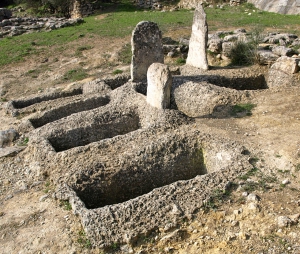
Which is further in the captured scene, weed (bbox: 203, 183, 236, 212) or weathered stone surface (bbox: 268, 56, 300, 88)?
weathered stone surface (bbox: 268, 56, 300, 88)

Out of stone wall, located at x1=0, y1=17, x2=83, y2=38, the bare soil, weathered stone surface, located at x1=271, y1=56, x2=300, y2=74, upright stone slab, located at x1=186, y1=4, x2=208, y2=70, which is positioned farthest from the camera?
stone wall, located at x1=0, y1=17, x2=83, y2=38

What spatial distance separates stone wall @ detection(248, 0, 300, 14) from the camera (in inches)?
960

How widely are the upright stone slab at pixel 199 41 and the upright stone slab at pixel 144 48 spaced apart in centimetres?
180

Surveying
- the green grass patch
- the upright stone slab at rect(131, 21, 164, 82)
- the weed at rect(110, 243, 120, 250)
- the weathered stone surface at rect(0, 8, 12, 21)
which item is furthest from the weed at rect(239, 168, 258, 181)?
the weathered stone surface at rect(0, 8, 12, 21)

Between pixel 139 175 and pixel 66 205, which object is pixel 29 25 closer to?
pixel 139 175

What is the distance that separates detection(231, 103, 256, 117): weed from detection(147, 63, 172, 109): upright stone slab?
206cm

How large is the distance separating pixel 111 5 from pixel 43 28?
718 cm

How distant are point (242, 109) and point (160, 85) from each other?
265cm

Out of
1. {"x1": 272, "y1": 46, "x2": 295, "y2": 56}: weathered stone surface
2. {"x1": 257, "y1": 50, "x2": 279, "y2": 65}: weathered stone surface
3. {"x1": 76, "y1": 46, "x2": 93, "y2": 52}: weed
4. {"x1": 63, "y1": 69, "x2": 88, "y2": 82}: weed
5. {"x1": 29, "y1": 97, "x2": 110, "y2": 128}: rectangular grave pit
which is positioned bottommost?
{"x1": 63, "y1": 69, "x2": 88, "y2": 82}: weed

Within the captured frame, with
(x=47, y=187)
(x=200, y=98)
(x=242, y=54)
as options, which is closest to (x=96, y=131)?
(x=47, y=187)

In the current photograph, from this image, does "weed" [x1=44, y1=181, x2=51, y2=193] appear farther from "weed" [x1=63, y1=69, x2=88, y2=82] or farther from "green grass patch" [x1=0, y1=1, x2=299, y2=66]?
"green grass patch" [x1=0, y1=1, x2=299, y2=66]

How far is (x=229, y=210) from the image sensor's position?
7.81m

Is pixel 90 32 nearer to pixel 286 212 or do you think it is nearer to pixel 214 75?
pixel 214 75

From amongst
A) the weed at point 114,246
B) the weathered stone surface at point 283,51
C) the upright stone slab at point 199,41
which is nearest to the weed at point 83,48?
the upright stone slab at point 199,41
